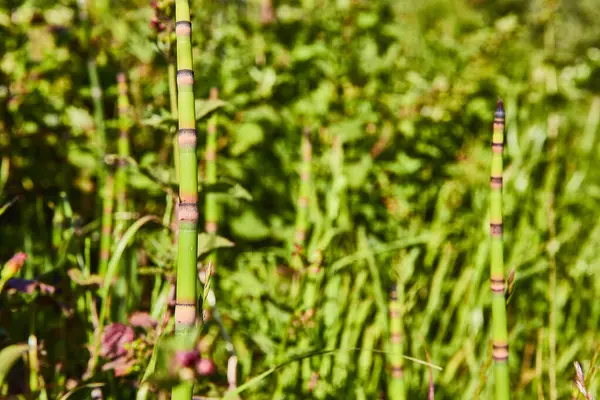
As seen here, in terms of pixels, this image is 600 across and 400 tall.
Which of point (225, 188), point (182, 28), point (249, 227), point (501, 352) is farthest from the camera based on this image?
point (249, 227)

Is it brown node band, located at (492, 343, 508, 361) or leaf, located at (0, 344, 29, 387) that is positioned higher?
leaf, located at (0, 344, 29, 387)

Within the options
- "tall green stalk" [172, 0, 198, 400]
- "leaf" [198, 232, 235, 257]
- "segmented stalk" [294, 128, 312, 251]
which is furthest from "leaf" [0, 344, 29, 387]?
"segmented stalk" [294, 128, 312, 251]

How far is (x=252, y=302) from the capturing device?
1.53m

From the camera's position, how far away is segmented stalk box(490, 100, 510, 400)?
82 cm

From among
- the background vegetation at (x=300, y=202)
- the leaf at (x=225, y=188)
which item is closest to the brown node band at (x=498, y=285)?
the background vegetation at (x=300, y=202)

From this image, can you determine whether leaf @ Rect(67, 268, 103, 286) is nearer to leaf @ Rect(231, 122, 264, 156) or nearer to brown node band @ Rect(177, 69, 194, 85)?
brown node band @ Rect(177, 69, 194, 85)

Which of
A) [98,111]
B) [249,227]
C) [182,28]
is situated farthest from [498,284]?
[98,111]

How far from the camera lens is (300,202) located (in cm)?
154

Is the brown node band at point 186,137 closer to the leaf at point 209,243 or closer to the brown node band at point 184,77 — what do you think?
the brown node band at point 184,77

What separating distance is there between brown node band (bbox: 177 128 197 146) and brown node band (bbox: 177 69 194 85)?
61 millimetres

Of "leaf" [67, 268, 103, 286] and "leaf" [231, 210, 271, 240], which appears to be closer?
"leaf" [67, 268, 103, 286]

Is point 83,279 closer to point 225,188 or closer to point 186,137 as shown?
point 225,188

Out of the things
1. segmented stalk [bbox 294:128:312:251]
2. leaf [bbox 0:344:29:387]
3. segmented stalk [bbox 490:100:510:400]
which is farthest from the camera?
segmented stalk [bbox 294:128:312:251]

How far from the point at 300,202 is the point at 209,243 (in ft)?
1.76
